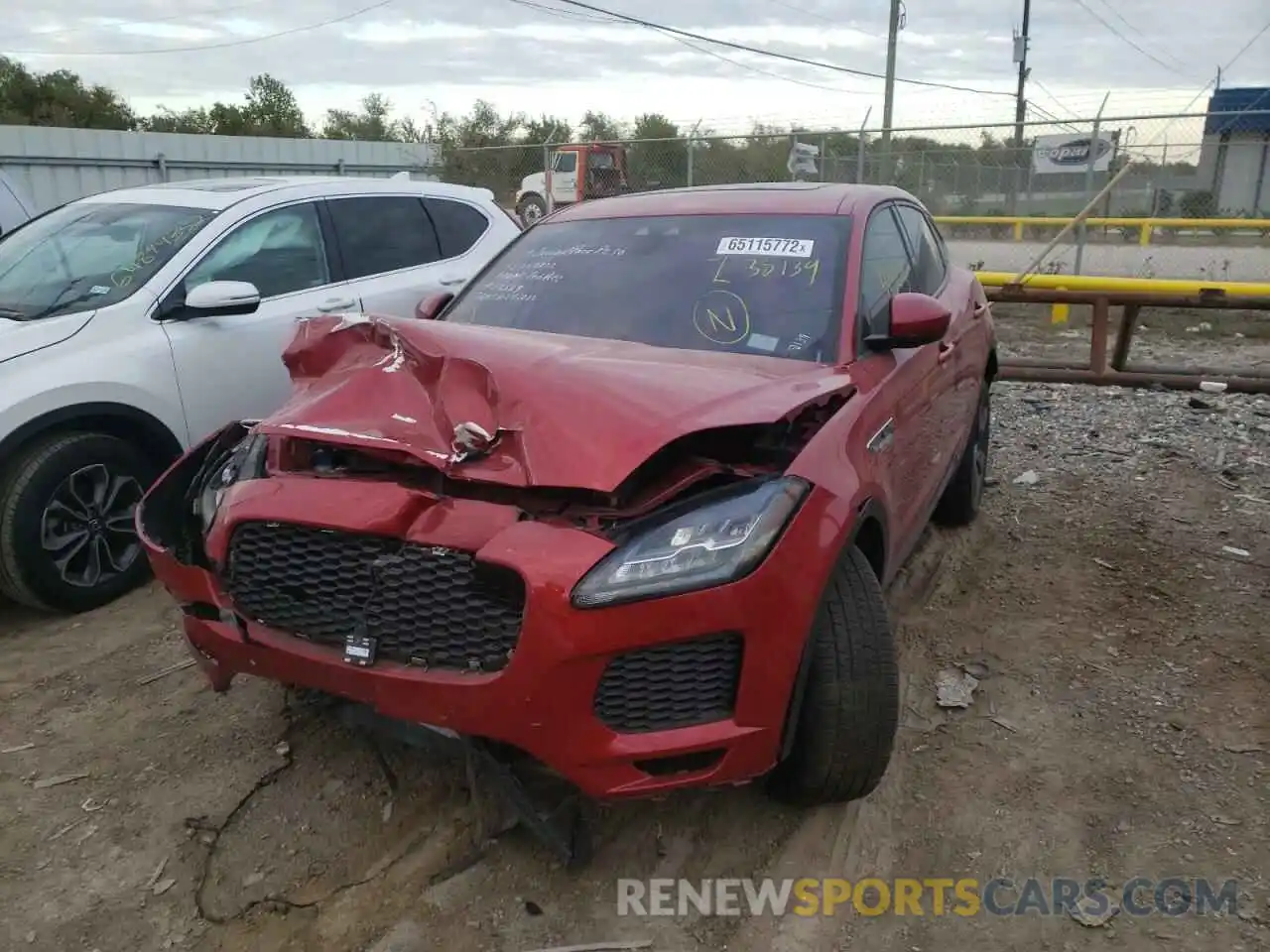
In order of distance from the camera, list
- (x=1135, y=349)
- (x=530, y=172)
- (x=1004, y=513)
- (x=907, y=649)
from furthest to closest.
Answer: (x=530, y=172) → (x=1135, y=349) → (x=1004, y=513) → (x=907, y=649)

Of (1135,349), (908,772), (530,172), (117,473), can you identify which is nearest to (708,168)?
(530,172)

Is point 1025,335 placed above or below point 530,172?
below

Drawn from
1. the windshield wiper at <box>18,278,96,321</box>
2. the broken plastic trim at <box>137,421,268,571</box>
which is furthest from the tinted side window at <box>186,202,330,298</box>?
the broken plastic trim at <box>137,421,268,571</box>

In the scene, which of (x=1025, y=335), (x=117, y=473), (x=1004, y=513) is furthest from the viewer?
(x=1025, y=335)

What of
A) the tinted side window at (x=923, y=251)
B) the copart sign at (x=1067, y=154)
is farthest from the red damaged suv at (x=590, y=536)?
the copart sign at (x=1067, y=154)

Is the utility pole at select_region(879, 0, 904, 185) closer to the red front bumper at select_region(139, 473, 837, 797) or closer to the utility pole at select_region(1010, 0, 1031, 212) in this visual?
the utility pole at select_region(1010, 0, 1031, 212)

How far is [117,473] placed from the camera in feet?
14.3

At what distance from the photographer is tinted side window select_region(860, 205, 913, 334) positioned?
11.4ft

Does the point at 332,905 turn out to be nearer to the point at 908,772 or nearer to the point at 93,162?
the point at 908,772

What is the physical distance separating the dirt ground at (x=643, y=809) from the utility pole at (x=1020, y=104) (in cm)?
1140

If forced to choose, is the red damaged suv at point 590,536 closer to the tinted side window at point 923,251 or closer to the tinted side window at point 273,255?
the tinted side window at point 923,251

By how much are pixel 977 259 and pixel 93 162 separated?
534 inches

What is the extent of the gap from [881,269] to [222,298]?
2825 mm

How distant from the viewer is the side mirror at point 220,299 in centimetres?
441
